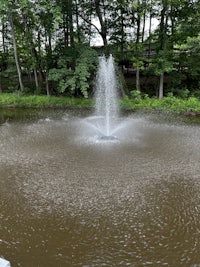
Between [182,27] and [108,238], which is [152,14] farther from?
[108,238]

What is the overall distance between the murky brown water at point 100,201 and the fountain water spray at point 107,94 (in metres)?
2.27

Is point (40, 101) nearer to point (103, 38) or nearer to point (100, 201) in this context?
point (103, 38)

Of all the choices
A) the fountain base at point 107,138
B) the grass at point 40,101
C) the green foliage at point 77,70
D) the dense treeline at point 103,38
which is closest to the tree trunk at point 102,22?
the dense treeline at point 103,38

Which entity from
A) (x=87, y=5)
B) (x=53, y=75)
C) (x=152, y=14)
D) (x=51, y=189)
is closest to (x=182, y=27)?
(x=152, y=14)

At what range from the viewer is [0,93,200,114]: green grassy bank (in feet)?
37.5

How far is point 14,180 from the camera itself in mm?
5609

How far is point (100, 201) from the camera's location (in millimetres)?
4785

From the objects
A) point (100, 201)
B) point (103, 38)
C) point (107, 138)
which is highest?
point (103, 38)

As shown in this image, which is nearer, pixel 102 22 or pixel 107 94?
pixel 107 94

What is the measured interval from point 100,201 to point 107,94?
6.18 m

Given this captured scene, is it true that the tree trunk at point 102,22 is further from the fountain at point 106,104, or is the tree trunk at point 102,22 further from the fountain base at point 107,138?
the fountain base at point 107,138

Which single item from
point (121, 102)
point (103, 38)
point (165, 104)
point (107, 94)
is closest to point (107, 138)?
point (107, 94)

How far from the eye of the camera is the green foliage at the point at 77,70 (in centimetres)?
1171

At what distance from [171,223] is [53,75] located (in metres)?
9.25
